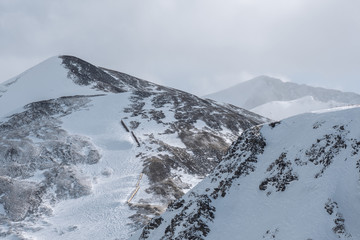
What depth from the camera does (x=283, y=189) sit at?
19.2 m

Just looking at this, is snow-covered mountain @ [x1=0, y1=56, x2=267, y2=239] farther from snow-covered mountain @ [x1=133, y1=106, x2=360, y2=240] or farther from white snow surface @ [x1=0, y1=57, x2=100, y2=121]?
snow-covered mountain @ [x1=133, y1=106, x2=360, y2=240]

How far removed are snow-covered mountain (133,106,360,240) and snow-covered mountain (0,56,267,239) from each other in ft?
40.3

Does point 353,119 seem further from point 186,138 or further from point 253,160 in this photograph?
point 186,138

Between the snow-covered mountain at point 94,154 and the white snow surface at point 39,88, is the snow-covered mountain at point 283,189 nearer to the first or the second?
the snow-covered mountain at point 94,154

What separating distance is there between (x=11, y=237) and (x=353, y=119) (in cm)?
2877

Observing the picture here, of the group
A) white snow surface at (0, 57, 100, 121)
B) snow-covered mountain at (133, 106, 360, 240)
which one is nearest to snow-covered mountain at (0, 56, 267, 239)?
white snow surface at (0, 57, 100, 121)

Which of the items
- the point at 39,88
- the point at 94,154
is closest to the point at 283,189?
the point at 94,154

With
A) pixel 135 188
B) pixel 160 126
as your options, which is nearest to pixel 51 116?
pixel 160 126

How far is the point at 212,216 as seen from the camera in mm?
20438

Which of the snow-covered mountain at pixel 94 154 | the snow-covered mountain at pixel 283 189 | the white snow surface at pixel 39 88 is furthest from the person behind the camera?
the white snow surface at pixel 39 88

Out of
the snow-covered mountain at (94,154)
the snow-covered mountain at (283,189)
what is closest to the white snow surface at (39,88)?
the snow-covered mountain at (94,154)

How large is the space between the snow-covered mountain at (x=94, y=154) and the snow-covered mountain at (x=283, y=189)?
40.3ft

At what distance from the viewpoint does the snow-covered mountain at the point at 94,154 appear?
3484cm

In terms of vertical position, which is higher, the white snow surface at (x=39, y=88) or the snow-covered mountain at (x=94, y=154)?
the white snow surface at (x=39, y=88)
